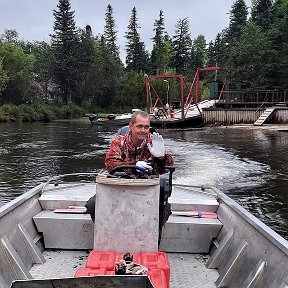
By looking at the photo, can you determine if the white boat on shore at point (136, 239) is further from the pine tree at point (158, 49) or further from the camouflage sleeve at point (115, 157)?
the pine tree at point (158, 49)

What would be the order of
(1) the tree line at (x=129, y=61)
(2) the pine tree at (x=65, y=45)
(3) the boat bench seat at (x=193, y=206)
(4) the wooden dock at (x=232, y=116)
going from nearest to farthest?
(3) the boat bench seat at (x=193, y=206), (4) the wooden dock at (x=232, y=116), (1) the tree line at (x=129, y=61), (2) the pine tree at (x=65, y=45)

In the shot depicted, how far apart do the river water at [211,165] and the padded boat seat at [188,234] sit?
11.9 ft

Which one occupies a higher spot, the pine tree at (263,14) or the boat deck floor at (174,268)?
the pine tree at (263,14)

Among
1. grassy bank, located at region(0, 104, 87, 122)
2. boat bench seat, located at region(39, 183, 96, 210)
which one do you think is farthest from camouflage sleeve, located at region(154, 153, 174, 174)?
grassy bank, located at region(0, 104, 87, 122)

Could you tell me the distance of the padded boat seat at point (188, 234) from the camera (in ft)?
15.6

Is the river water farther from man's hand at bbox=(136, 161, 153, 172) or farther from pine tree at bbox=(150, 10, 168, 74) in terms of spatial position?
pine tree at bbox=(150, 10, 168, 74)

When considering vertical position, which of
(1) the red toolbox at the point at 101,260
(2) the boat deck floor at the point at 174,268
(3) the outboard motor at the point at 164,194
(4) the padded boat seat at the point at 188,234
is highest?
(3) the outboard motor at the point at 164,194

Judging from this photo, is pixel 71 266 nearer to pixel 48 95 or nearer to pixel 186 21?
pixel 48 95

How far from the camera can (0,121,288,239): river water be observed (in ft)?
34.9

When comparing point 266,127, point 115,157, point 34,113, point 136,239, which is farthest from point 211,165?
point 34,113

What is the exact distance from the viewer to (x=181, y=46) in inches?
3093

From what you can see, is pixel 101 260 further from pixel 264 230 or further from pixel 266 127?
pixel 266 127

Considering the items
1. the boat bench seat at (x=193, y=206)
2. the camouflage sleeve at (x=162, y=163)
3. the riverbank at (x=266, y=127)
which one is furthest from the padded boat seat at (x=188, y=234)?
the riverbank at (x=266, y=127)

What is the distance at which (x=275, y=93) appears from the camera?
3831 cm
